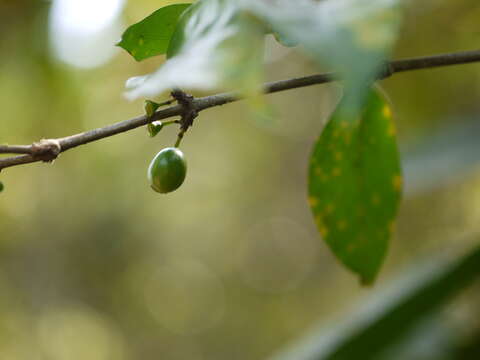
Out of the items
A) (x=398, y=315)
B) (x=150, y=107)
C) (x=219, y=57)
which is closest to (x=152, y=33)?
(x=150, y=107)

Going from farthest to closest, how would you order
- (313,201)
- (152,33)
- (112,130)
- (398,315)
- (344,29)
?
(398,315), (313,201), (152,33), (112,130), (344,29)

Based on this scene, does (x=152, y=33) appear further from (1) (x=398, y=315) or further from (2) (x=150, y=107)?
(1) (x=398, y=315)

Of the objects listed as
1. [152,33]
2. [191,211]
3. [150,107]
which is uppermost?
[191,211]

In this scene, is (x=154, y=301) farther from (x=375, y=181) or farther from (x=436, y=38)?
(x=375, y=181)

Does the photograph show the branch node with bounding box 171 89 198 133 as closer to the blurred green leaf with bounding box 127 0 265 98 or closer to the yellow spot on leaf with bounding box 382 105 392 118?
the blurred green leaf with bounding box 127 0 265 98

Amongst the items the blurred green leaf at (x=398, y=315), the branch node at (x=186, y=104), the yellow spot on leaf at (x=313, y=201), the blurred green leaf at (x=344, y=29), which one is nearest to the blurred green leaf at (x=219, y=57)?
the blurred green leaf at (x=344, y=29)

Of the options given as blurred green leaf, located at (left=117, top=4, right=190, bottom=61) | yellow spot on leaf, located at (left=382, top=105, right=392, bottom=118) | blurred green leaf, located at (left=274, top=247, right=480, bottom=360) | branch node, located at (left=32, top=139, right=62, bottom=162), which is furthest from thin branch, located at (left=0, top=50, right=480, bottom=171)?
blurred green leaf, located at (left=274, top=247, right=480, bottom=360)

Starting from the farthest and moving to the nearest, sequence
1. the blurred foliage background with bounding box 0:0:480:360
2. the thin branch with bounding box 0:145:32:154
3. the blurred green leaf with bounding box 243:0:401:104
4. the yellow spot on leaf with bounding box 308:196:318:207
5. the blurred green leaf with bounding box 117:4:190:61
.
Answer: the blurred foliage background with bounding box 0:0:480:360 → the yellow spot on leaf with bounding box 308:196:318:207 → the blurred green leaf with bounding box 117:4:190:61 → the thin branch with bounding box 0:145:32:154 → the blurred green leaf with bounding box 243:0:401:104

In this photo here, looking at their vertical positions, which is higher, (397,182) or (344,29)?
(397,182)
